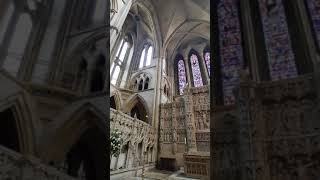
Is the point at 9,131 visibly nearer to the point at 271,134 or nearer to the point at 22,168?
the point at 22,168

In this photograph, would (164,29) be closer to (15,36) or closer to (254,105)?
(254,105)

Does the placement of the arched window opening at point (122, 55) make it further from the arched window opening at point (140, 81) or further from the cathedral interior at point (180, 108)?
the cathedral interior at point (180, 108)

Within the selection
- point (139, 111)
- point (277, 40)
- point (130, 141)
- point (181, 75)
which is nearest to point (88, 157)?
point (277, 40)

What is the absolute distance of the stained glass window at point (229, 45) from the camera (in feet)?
12.0

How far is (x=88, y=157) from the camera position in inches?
26.8

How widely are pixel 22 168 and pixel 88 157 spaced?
177 millimetres

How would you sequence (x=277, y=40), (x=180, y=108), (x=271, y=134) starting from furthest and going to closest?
(x=180, y=108), (x=277, y=40), (x=271, y=134)

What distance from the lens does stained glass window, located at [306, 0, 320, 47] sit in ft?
11.6

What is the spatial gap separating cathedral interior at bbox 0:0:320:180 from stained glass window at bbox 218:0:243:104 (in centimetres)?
2

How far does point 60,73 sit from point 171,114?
9.68 metres

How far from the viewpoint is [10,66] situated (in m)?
0.67

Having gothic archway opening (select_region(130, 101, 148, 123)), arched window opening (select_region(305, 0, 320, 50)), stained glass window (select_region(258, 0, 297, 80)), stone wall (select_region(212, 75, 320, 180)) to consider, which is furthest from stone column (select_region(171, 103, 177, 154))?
arched window opening (select_region(305, 0, 320, 50))

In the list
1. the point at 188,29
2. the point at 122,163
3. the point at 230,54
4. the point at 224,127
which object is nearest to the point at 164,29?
the point at 188,29

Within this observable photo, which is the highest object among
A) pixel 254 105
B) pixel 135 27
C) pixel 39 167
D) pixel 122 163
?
pixel 135 27
